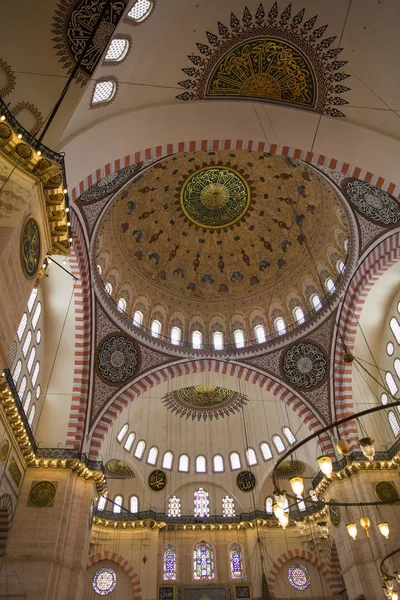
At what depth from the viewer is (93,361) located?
514 inches

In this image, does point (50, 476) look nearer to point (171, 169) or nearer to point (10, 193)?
point (10, 193)

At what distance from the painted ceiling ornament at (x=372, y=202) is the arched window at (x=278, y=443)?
973 cm

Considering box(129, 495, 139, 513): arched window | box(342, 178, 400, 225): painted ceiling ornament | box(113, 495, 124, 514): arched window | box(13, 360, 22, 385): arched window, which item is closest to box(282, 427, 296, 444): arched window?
box(129, 495, 139, 513): arched window

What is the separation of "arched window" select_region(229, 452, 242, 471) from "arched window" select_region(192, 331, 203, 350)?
5718 millimetres

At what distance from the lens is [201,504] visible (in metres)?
17.5

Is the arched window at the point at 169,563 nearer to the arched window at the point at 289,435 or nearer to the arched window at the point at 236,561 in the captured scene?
the arched window at the point at 236,561

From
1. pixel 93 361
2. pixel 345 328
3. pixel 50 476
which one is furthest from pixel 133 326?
pixel 345 328

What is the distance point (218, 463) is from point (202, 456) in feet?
2.41

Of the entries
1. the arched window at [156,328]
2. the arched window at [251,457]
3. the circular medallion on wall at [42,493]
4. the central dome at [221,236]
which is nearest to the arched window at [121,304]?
the central dome at [221,236]

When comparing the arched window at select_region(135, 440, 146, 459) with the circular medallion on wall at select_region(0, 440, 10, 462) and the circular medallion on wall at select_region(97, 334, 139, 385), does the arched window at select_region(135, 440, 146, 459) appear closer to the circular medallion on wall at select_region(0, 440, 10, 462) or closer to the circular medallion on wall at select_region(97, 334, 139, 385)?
the circular medallion on wall at select_region(97, 334, 139, 385)

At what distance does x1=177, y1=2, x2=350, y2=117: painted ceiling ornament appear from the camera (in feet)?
25.3

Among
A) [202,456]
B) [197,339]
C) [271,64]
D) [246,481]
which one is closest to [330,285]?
[197,339]

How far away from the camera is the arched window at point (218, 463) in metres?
18.0

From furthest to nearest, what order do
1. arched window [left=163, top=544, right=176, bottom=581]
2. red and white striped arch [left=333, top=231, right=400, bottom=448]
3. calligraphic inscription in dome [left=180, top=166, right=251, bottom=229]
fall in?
arched window [left=163, top=544, right=176, bottom=581] → calligraphic inscription in dome [left=180, top=166, right=251, bottom=229] → red and white striped arch [left=333, top=231, right=400, bottom=448]
